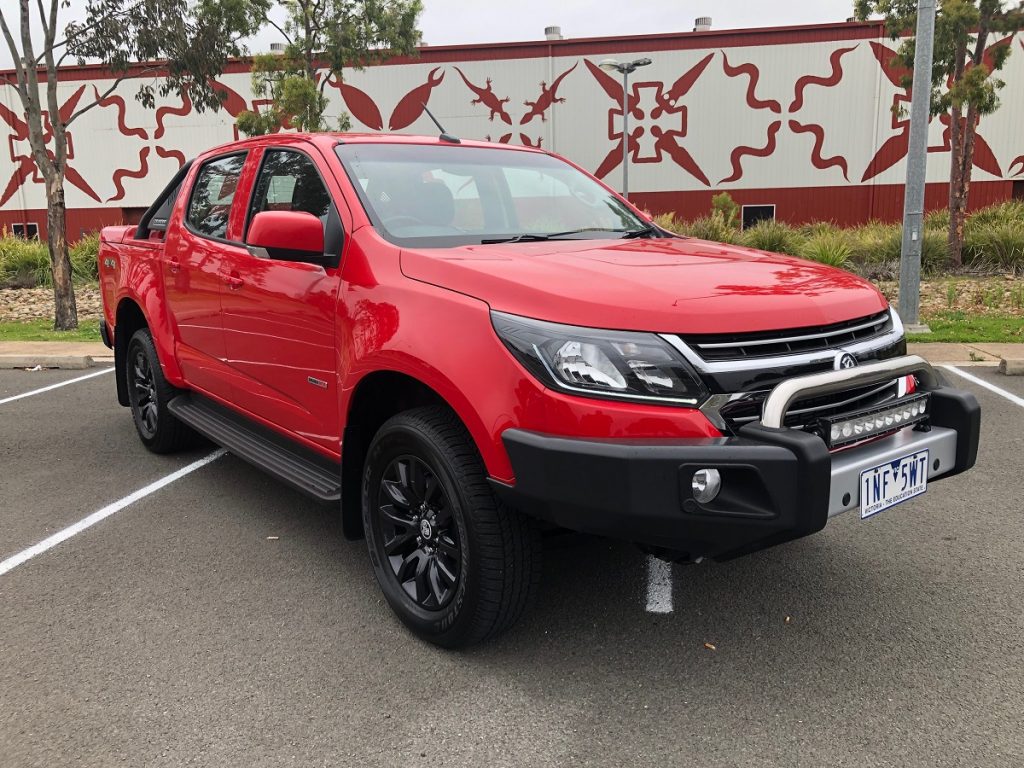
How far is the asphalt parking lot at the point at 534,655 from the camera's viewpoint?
231cm

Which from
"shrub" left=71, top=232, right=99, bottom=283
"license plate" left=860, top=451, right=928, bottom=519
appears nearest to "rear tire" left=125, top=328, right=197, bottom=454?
"license plate" left=860, top=451, right=928, bottom=519

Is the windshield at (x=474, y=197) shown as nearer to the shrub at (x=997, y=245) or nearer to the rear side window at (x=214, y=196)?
the rear side window at (x=214, y=196)

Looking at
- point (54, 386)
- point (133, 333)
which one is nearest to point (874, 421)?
point (133, 333)

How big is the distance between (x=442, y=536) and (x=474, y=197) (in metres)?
1.54

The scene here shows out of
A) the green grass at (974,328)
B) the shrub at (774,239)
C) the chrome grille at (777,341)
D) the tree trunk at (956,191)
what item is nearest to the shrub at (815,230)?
the shrub at (774,239)

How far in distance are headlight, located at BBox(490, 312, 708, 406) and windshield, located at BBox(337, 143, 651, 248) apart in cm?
90

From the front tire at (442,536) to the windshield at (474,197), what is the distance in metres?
0.81

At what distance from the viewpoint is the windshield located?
128 inches

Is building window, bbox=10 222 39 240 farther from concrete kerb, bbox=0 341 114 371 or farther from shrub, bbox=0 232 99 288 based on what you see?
concrete kerb, bbox=0 341 114 371

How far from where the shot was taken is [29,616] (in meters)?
3.12

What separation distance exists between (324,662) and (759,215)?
22.9 m

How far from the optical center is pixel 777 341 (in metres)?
2.44

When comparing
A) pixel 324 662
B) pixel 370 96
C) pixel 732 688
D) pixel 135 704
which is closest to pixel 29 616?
pixel 135 704

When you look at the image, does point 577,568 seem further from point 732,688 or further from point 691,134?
point 691,134
